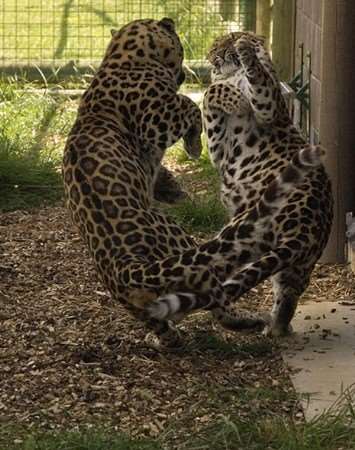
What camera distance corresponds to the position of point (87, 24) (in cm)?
1259

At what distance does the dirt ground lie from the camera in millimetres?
5273

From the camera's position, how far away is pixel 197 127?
6703 millimetres

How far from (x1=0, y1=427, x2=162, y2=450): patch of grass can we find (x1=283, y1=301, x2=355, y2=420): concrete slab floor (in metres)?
0.71

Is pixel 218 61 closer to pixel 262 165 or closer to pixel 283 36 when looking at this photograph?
pixel 262 165

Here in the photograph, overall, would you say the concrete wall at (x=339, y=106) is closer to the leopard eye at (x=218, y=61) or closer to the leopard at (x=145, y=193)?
the leopard eye at (x=218, y=61)

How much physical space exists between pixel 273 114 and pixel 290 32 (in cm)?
365

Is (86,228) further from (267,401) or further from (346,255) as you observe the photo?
(346,255)

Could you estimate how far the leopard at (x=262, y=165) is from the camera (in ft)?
19.4

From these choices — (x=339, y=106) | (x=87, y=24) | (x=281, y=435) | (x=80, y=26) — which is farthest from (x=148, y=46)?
(x=87, y=24)

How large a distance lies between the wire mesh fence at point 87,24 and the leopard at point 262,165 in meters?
4.78

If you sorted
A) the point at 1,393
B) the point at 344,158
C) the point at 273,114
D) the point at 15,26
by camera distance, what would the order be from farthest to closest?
the point at 15,26 → the point at 344,158 → the point at 273,114 → the point at 1,393

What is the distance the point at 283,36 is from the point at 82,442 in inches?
230

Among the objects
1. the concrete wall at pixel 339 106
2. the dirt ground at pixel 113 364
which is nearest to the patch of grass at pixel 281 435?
the dirt ground at pixel 113 364

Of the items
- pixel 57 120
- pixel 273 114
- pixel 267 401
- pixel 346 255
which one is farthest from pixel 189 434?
pixel 57 120
